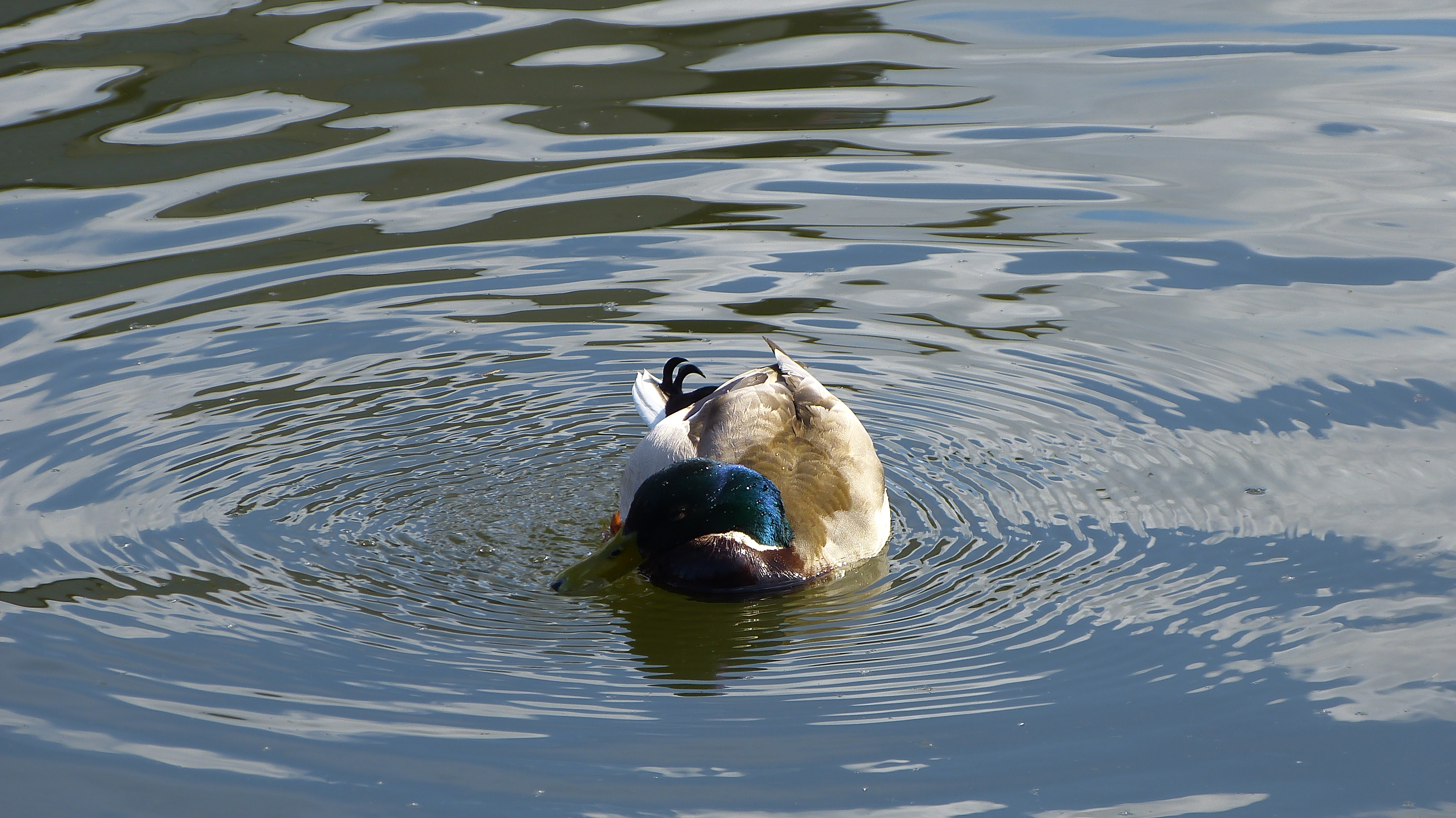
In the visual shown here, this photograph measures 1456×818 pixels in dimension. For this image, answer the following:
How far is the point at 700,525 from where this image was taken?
6.81 m

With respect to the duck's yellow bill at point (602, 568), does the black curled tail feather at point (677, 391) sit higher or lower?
higher

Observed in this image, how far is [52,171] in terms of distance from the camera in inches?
469

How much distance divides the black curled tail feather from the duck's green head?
2.88ft

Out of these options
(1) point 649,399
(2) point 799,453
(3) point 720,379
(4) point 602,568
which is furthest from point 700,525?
(3) point 720,379

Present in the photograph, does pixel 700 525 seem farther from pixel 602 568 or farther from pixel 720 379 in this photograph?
pixel 720 379

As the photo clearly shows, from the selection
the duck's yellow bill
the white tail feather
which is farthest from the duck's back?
the duck's yellow bill

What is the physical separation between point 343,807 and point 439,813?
31 centimetres

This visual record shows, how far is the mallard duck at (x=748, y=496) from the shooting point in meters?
6.73

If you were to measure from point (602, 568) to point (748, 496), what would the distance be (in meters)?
A: 0.76

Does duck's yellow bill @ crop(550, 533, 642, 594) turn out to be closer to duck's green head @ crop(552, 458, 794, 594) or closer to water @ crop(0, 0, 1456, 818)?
duck's green head @ crop(552, 458, 794, 594)

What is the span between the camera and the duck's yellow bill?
6.47 m

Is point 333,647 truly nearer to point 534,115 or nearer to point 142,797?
point 142,797

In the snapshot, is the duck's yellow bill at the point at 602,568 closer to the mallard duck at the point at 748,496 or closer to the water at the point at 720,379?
the mallard duck at the point at 748,496

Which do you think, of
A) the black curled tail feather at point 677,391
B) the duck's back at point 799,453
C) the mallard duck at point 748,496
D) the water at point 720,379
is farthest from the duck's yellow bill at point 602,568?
the black curled tail feather at point 677,391
